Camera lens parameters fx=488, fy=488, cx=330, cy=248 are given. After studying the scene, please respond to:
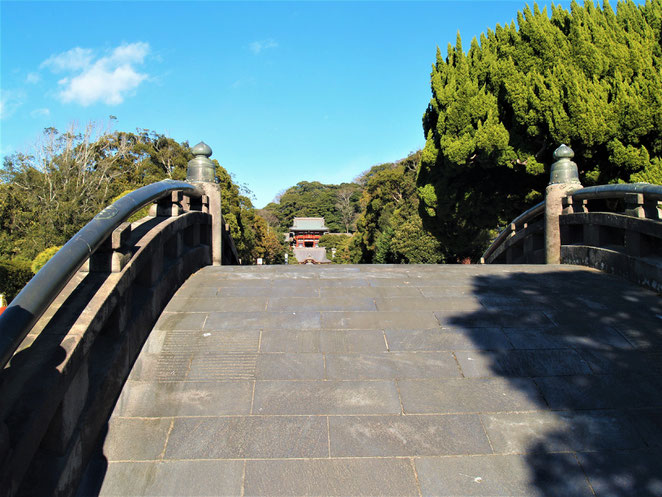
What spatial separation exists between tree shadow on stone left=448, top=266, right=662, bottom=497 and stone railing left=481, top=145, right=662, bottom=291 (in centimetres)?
41

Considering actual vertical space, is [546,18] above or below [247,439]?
above

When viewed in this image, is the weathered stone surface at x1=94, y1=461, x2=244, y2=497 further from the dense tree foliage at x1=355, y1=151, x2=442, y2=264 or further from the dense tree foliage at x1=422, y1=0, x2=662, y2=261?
the dense tree foliage at x1=355, y1=151, x2=442, y2=264

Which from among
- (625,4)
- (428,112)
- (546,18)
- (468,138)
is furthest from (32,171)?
(625,4)

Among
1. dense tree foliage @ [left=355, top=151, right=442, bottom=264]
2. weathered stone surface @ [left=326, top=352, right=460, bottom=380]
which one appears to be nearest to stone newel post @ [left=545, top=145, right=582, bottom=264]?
→ weathered stone surface @ [left=326, top=352, right=460, bottom=380]

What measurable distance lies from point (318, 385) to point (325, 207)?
79280mm

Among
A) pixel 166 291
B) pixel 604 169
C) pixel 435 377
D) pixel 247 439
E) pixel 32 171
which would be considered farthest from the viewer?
pixel 32 171

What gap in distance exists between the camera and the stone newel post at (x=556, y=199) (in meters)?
6.90

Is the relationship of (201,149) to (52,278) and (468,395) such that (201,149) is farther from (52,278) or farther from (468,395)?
(468,395)

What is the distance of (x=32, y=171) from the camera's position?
24953 millimetres

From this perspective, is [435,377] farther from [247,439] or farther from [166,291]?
[166,291]

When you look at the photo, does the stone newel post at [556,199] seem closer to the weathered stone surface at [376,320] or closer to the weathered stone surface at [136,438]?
the weathered stone surface at [376,320]

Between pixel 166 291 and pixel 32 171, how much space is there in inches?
990

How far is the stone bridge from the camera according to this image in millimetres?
2418

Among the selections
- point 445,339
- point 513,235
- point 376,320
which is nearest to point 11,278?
point 513,235
